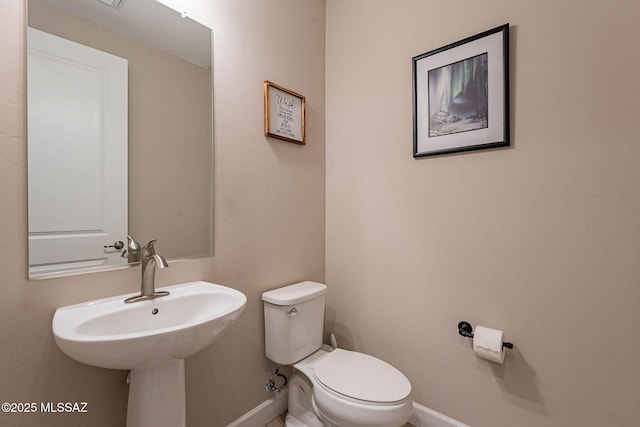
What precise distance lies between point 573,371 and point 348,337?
3.61 feet

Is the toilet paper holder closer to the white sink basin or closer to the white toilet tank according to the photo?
the white toilet tank

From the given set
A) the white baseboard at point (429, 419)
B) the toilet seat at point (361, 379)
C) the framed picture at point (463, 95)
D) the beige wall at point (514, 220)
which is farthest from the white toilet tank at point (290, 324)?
the framed picture at point (463, 95)

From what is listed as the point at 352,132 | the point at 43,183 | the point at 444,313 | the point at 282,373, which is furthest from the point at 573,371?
the point at 43,183

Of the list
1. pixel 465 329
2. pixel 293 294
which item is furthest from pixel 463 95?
pixel 293 294

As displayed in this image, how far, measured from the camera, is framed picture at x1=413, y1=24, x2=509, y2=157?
1.28m

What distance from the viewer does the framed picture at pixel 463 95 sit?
128cm

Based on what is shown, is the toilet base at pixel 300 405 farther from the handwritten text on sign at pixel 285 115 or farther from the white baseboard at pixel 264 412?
the handwritten text on sign at pixel 285 115

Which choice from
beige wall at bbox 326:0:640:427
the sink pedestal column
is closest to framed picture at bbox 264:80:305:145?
beige wall at bbox 326:0:640:427

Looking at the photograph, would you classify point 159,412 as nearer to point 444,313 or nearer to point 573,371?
point 444,313

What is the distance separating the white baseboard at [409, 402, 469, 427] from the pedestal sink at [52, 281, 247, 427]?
3.86 ft

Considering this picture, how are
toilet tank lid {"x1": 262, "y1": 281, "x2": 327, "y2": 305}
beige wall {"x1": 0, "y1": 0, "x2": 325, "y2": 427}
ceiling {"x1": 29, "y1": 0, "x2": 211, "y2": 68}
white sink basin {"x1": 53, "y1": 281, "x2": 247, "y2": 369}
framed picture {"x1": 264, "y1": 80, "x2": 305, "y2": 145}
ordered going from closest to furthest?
white sink basin {"x1": 53, "y1": 281, "x2": 247, "y2": 369}, beige wall {"x1": 0, "y1": 0, "x2": 325, "y2": 427}, ceiling {"x1": 29, "y1": 0, "x2": 211, "y2": 68}, toilet tank lid {"x1": 262, "y1": 281, "x2": 327, "y2": 305}, framed picture {"x1": 264, "y1": 80, "x2": 305, "y2": 145}

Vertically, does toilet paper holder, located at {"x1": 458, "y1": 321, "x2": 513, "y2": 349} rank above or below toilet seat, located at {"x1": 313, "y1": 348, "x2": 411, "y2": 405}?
above

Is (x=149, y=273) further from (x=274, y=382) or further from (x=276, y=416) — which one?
(x=276, y=416)

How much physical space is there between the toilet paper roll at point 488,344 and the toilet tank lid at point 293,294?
29.9 inches
